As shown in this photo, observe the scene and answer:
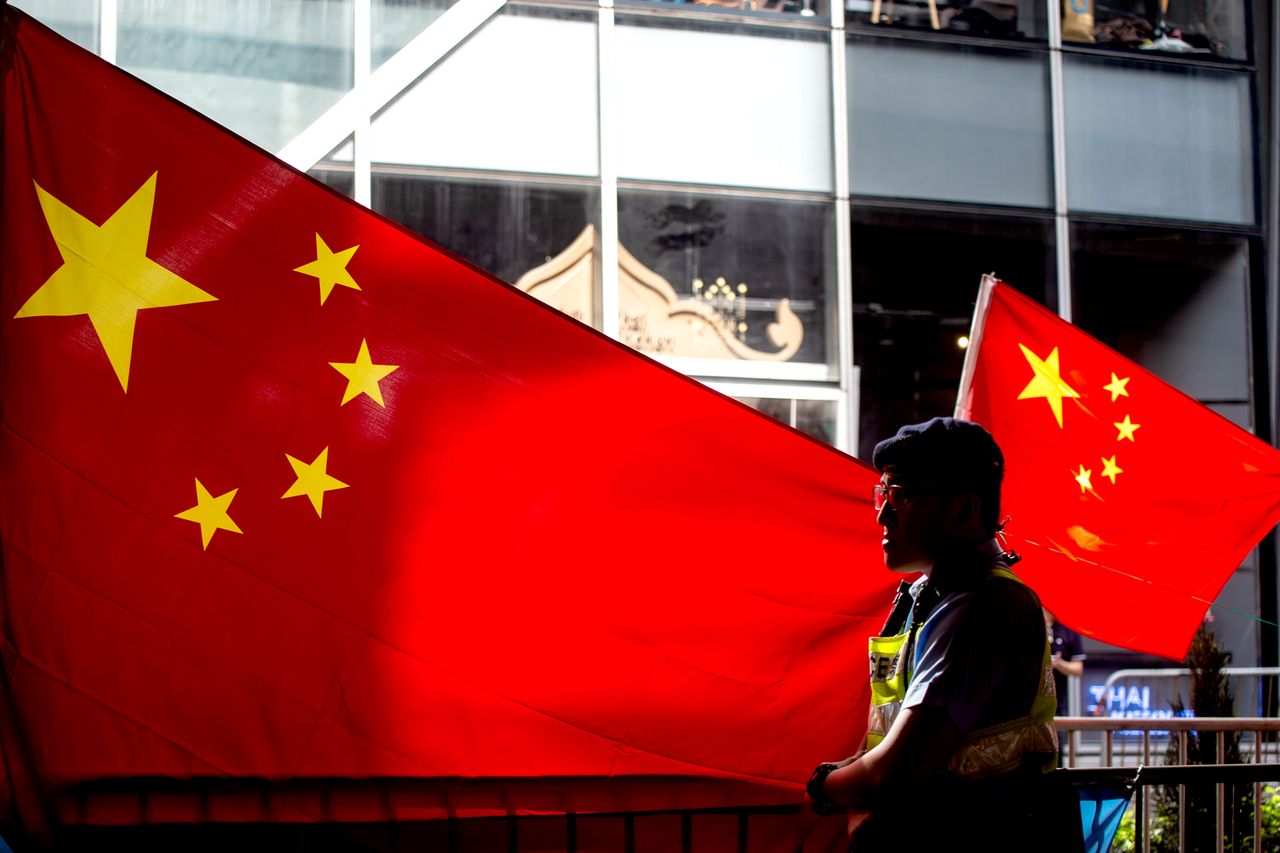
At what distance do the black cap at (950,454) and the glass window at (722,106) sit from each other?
915cm

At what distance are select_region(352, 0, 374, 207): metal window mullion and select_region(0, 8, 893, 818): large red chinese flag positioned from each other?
733cm

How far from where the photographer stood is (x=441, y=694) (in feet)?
12.0

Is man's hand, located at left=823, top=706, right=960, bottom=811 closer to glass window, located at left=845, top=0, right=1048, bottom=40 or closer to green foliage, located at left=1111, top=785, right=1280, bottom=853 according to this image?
green foliage, located at left=1111, top=785, right=1280, bottom=853

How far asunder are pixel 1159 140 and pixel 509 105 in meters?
5.97

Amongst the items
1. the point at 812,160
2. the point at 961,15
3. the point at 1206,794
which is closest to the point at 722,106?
the point at 812,160

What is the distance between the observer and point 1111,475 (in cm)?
565

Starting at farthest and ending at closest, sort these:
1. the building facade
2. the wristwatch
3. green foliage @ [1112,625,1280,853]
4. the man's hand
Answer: the building facade → green foliage @ [1112,625,1280,853] → the wristwatch → the man's hand

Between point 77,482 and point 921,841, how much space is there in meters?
2.08

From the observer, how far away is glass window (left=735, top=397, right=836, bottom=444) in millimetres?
11828

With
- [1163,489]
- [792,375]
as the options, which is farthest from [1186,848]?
[792,375]

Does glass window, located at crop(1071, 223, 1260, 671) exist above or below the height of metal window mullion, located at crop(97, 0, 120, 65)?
below

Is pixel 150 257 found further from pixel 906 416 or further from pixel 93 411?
pixel 906 416

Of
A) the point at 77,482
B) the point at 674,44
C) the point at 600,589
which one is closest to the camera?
the point at 77,482

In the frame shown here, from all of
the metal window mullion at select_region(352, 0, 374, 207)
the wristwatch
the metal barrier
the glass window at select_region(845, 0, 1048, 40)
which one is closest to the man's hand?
the wristwatch
